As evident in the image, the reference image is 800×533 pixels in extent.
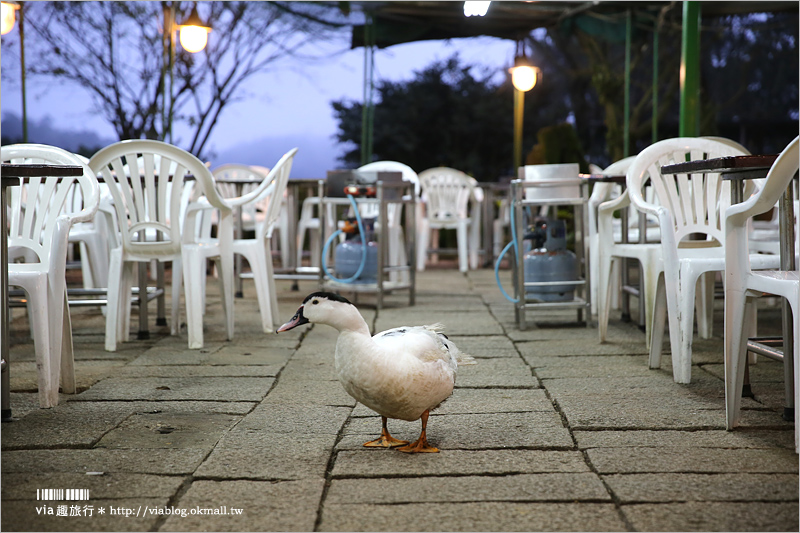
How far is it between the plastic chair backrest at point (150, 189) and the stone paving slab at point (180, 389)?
2.90ft

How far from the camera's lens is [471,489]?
168 centimetres

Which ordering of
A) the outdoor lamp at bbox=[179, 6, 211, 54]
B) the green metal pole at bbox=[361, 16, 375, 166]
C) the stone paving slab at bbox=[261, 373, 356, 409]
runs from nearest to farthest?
the stone paving slab at bbox=[261, 373, 356, 409] < the outdoor lamp at bbox=[179, 6, 211, 54] < the green metal pole at bbox=[361, 16, 375, 166]

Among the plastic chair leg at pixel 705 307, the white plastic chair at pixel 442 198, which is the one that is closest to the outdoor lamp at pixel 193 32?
the white plastic chair at pixel 442 198

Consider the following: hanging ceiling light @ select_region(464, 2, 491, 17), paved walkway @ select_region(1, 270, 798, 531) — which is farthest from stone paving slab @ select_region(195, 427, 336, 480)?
hanging ceiling light @ select_region(464, 2, 491, 17)

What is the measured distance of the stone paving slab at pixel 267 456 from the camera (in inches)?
70.3

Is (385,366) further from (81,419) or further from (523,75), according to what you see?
(523,75)

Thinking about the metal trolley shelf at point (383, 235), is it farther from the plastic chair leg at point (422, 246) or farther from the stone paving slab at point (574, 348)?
the plastic chair leg at point (422, 246)

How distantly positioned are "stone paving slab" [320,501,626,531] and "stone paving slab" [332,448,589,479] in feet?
0.67

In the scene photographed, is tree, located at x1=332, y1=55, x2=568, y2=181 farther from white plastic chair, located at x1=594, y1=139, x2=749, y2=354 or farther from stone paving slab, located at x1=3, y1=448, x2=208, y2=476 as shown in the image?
stone paving slab, located at x1=3, y1=448, x2=208, y2=476

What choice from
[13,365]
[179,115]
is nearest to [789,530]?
[13,365]

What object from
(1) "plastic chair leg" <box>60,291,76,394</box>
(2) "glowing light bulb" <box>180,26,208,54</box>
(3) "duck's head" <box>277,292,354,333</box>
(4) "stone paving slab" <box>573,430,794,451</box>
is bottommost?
(4) "stone paving slab" <box>573,430,794,451</box>

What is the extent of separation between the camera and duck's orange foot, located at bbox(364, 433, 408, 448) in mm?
2004

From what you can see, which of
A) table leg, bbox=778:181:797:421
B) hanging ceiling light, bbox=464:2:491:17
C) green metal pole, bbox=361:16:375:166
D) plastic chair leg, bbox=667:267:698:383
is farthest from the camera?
green metal pole, bbox=361:16:375:166

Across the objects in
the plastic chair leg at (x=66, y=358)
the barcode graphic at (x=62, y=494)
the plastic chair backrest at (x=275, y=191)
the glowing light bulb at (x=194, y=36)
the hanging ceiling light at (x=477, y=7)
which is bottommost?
the barcode graphic at (x=62, y=494)
